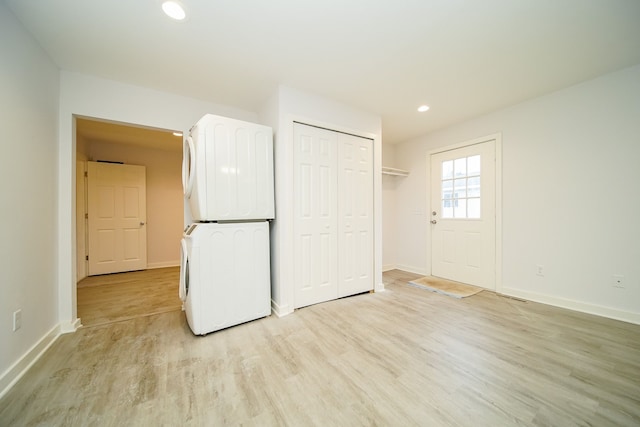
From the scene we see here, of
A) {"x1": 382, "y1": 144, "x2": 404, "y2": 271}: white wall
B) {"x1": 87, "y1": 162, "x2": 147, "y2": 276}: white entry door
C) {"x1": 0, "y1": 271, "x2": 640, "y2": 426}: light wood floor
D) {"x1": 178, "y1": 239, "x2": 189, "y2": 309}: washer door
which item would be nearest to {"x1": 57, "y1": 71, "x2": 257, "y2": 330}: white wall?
{"x1": 0, "y1": 271, "x2": 640, "y2": 426}: light wood floor

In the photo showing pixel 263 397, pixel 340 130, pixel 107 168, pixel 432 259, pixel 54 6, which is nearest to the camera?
pixel 263 397

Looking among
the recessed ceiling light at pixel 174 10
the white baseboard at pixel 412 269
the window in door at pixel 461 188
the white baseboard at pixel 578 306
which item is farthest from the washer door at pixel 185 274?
the white baseboard at pixel 578 306

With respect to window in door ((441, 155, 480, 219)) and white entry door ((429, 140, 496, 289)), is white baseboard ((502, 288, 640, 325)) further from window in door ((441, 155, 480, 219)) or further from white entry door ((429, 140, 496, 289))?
window in door ((441, 155, 480, 219))

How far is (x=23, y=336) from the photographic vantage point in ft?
5.13

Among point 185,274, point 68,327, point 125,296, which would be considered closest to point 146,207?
point 125,296

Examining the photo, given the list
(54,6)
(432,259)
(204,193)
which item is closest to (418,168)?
(432,259)

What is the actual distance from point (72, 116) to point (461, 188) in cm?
480

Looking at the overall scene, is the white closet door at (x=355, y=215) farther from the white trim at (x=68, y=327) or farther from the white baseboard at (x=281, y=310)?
the white trim at (x=68, y=327)

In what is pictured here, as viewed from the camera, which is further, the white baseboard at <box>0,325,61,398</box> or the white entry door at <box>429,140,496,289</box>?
the white entry door at <box>429,140,496,289</box>

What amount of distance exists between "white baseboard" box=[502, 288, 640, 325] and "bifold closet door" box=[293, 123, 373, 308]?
1.88 m

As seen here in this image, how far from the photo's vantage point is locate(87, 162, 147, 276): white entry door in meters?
3.95

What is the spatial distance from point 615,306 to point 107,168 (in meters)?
7.34

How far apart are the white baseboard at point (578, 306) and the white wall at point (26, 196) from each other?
4.75 metres

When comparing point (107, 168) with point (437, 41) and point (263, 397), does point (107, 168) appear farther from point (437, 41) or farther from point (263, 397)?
point (437, 41)
